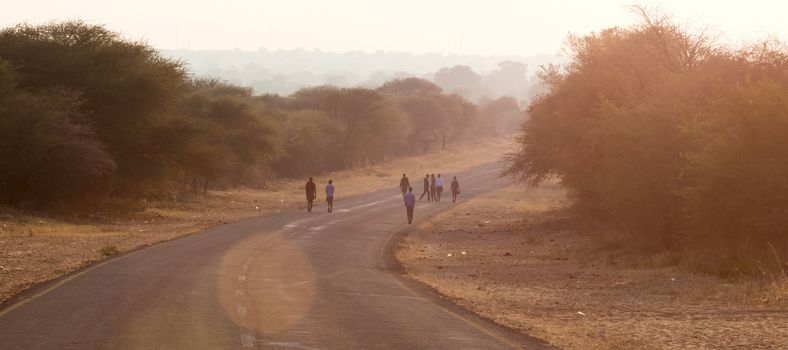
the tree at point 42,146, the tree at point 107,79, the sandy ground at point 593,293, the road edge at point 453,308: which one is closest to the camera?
the road edge at point 453,308

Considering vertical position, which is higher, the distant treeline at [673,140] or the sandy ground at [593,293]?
the distant treeline at [673,140]

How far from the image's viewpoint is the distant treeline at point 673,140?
901 inches

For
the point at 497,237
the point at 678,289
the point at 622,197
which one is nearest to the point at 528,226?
the point at 497,237

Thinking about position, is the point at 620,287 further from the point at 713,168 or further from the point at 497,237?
the point at 497,237

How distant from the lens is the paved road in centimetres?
1388

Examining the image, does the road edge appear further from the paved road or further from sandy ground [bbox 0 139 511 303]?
sandy ground [bbox 0 139 511 303]

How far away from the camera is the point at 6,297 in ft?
61.5

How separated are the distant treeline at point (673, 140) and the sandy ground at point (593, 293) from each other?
151cm

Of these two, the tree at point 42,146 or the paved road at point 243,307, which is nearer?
the paved road at point 243,307

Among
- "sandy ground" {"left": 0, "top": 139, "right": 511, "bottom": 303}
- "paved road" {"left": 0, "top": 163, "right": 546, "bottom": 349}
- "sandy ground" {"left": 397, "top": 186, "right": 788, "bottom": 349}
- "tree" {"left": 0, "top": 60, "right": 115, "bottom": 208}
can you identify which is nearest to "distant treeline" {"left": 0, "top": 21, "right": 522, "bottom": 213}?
"tree" {"left": 0, "top": 60, "right": 115, "bottom": 208}

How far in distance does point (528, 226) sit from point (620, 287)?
2106 centimetres

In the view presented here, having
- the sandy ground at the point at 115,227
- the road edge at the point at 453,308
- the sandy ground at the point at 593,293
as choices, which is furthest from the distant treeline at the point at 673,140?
the sandy ground at the point at 115,227

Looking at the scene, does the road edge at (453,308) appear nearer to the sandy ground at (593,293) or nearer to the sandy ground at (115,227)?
the sandy ground at (593,293)

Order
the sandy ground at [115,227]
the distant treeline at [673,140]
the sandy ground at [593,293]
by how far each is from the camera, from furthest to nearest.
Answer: the sandy ground at [115,227] → the distant treeline at [673,140] → the sandy ground at [593,293]
